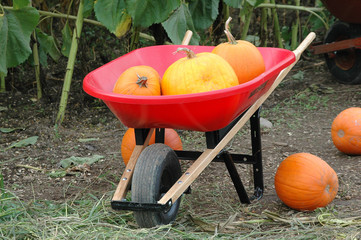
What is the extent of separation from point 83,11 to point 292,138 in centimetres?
154

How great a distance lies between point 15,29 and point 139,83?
1347 millimetres

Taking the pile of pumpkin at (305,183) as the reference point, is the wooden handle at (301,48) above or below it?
above

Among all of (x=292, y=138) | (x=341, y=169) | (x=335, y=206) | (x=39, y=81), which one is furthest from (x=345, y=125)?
(x=39, y=81)

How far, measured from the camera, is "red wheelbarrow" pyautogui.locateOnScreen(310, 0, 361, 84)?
407 centimetres

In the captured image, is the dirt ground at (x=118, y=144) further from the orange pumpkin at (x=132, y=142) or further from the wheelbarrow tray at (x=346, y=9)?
the wheelbarrow tray at (x=346, y=9)

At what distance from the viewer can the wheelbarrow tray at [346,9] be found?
402 centimetres

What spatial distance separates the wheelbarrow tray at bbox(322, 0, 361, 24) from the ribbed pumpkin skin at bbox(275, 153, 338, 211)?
208 cm

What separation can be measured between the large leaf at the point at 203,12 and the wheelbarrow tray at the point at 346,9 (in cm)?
109

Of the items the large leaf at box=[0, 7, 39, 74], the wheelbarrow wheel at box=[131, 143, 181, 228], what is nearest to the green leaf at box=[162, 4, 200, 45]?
the large leaf at box=[0, 7, 39, 74]

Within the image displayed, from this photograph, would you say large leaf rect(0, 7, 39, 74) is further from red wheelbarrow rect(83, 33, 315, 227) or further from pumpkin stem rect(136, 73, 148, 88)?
pumpkin stem rect(136, 73, 148, 88)

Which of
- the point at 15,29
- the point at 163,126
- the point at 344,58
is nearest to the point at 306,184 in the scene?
the point at 163,126

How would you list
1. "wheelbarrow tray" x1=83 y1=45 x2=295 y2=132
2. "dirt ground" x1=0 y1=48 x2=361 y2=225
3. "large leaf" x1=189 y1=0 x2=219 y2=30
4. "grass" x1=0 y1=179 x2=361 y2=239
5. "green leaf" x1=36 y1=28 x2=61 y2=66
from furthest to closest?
1. "green leaf" x1=36 y1=28 x2=61 y2=66
2. "large leaf" x1=189 y1=0 x2=219 y2=30
3. "dirt ground" x1=0 y1=48 x2=361 y2=225
4. "grass" x1=0 y1=179 x2=361 y2=239
5. "wheelbarrow tray" x1=83 y1=45 x2=295 y2=132

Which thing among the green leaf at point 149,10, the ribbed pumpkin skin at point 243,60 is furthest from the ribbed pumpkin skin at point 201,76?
the green leaf at point 149,10

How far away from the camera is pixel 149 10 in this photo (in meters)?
2.89
